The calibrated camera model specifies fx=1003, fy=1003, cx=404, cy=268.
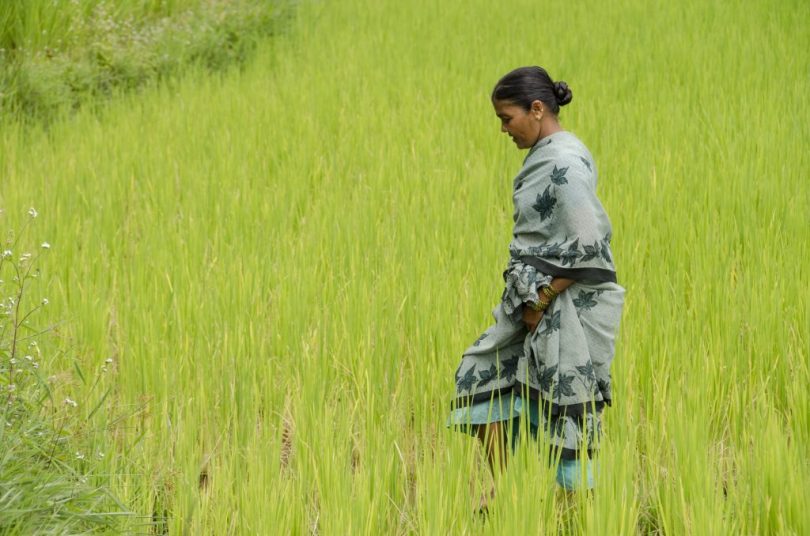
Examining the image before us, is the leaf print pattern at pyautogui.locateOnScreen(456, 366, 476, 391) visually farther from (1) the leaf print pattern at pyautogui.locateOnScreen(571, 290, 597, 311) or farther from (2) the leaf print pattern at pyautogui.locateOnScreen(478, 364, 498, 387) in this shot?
(1) the leaf print pattern at pyautogui.locateOnScreen(571, 290, 597, 311)

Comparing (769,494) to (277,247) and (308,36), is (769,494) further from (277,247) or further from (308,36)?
(308,36)

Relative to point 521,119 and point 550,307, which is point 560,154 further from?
point 550,307

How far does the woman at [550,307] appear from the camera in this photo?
212cm

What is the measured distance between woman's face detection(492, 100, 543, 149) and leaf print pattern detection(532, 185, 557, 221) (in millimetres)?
134

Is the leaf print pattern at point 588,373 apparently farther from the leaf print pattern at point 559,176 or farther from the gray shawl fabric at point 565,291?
the leaf print pattern at point 559,176

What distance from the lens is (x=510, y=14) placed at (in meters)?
8.60

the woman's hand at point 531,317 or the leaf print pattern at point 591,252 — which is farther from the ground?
the leaf print pattern at point 591,252

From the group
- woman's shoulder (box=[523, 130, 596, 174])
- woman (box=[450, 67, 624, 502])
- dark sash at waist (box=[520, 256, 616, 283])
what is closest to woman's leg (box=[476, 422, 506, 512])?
woman (box=[450, 67, 624, 502])

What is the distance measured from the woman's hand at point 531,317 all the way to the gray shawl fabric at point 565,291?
1 centimetres

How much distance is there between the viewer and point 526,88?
2.17 metres

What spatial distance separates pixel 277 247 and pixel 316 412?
4.12 ft

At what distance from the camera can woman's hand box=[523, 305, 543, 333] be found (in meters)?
2.19

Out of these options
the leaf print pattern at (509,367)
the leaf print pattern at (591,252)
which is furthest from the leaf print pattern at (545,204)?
the leaf print pattern at (509,367)

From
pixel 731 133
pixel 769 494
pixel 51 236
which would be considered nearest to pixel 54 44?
pixel 51 236
